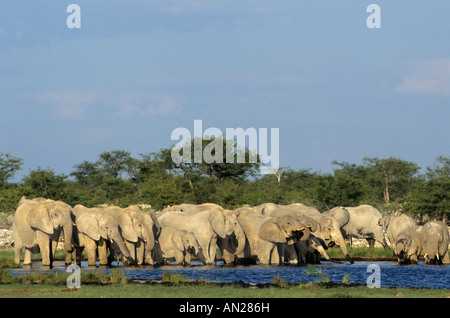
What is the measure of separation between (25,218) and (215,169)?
39654 millimetres

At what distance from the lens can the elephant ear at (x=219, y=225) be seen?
3035cm

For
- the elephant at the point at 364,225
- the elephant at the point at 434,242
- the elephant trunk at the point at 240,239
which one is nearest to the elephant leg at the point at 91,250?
the elephant trunk at the point at 240,239

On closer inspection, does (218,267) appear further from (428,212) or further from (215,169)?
(215,169)

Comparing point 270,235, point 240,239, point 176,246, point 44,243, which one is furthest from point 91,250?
point 270,235

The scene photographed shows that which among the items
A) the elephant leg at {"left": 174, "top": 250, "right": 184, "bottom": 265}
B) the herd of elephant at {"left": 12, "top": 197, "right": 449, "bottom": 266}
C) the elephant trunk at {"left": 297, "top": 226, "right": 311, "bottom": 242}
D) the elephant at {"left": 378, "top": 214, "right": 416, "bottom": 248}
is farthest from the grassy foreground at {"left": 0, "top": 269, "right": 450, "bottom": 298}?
the elephant at {"left": 378, "top": 214, "right": 416, "bottom": 248}

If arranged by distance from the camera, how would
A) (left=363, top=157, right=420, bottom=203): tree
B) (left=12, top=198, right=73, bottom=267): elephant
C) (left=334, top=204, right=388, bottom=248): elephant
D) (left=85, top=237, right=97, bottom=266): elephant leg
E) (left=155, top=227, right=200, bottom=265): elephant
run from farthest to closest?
(left=363, top=157, right=420, bottom=203): tree, (left=334, top=204, right=388, bottom=248): elephant, (left=155, top=227, right=200, bottom=265): elephant, (left=85, top=237, right=97, bottom=266): elephant leg, (left=12, top=198, right=73, bottom=267): elephant

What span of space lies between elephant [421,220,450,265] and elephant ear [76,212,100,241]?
12983 mm

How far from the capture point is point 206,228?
3095cm

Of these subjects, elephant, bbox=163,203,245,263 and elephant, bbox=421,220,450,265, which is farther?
elephant, bbox=163,203,245,263

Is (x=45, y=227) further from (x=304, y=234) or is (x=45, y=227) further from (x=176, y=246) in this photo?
(x=304, y=234)

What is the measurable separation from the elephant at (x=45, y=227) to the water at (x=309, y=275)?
925 mm

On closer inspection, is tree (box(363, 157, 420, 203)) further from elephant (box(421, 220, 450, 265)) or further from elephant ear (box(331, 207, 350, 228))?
elephant (box(421, 220, 450, 265))

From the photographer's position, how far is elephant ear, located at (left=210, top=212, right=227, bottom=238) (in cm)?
3035

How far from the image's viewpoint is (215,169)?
69750 millimetres
